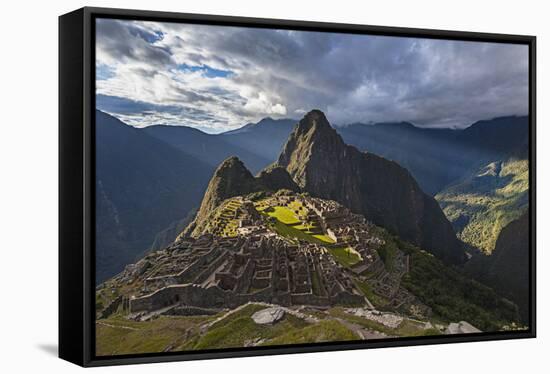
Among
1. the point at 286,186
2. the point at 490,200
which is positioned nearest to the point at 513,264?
the point at 490,200

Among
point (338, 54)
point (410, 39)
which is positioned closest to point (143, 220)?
point (338, 54)

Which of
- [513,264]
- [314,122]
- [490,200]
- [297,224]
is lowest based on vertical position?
[513,264]

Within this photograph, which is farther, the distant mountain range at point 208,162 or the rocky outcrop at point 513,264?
the rocky outcrop at point 513,264

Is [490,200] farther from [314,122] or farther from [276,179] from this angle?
[276,179]

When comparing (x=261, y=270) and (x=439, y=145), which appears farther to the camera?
(x=439, y=145)

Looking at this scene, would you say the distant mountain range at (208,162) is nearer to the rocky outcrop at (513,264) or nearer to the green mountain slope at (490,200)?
the green mountain slope at (490,200)

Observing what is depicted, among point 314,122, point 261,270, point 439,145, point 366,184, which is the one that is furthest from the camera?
point 439,145

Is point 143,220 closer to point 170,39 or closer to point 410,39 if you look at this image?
point 170,39

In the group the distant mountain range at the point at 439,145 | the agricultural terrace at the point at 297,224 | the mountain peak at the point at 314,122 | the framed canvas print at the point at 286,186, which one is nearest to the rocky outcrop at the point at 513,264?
the framed canvas print at the point at 286,186
